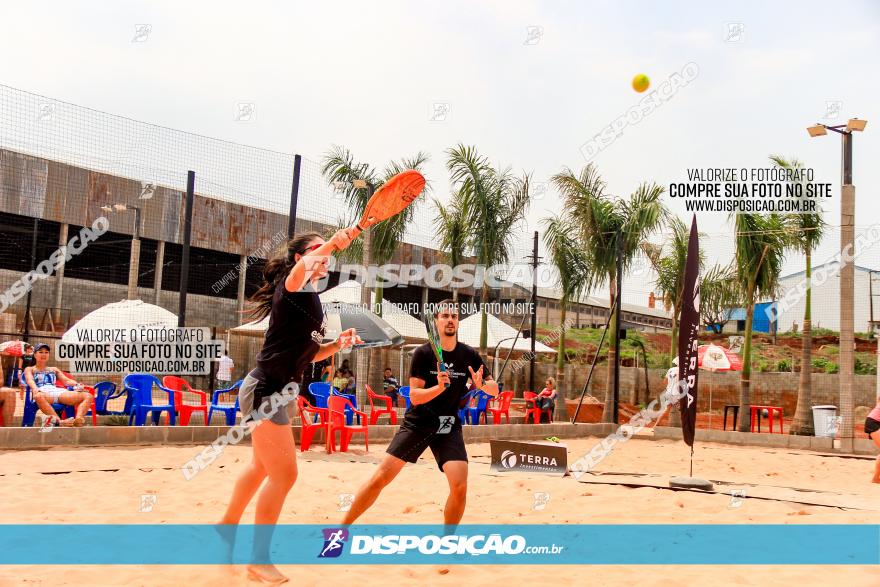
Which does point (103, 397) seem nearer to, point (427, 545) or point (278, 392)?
point (427, 545)

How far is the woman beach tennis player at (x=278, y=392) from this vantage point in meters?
3.72

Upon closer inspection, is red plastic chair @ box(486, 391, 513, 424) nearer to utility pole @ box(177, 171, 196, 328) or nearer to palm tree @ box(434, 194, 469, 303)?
palm tree @ box(434, 194, 469, 303)

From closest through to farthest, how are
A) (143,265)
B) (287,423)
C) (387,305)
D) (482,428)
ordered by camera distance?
(287,423) < (482,428) < (387,305) < (143,265)

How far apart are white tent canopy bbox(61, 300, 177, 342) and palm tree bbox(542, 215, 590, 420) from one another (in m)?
8.41

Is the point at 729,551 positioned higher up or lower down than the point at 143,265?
lower down

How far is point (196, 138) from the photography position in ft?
34.8

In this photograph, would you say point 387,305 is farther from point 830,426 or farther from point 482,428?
point 830,426

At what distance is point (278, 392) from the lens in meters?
3.79

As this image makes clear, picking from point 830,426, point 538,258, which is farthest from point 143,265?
point 830,426

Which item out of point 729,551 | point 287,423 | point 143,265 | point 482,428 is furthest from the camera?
point 143,265

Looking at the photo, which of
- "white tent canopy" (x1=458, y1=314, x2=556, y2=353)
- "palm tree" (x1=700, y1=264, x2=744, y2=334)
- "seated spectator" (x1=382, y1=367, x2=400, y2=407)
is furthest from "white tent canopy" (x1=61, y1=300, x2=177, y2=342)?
"palm tree" (x1=700, y1=264, x2=744, y2=334)

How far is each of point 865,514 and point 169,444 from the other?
7.73m

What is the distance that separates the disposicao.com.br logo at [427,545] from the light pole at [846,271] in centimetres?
1049

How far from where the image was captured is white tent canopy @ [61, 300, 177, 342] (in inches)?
491
